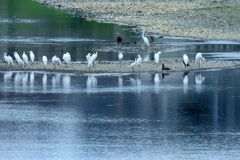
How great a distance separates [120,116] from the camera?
38031 mm

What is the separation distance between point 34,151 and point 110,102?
29.3 feet

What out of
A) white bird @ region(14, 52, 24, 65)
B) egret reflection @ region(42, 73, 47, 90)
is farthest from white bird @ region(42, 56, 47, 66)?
egret reflection @ region(42, 73, 47, 90)

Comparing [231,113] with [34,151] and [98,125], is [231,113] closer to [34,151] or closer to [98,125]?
[98,125]

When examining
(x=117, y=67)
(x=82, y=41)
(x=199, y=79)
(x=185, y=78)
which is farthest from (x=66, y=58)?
(x=82, y=41)

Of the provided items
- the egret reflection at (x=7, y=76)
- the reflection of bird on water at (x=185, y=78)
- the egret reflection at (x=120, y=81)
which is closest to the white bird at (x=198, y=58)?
the reflection of bird on water at (x=185, y=78)

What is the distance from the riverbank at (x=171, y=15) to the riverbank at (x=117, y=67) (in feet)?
36.4

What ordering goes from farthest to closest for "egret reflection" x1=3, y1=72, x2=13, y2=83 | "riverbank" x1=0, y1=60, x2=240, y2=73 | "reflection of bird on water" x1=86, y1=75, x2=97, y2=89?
"riverbank" x1=0, y1=60, x2=240, y2=73 < "egret reflection" x1=3, y1=72, x2=13, y2=83 < "reflection of bird on water" x1=86, y1=75, x2=97, y2=89

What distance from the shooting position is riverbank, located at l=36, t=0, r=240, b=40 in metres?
65.7

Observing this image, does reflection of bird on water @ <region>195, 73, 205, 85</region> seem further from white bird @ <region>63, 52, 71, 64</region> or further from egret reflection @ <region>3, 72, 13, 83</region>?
egret reflection @ <region>3, 72, 13, 83</region>

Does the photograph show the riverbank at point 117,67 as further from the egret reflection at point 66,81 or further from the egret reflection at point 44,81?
the egret reflection at point 44,81

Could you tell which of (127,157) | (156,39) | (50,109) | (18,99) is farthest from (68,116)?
(156,39)

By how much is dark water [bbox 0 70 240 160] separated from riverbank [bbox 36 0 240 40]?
17.1 metres

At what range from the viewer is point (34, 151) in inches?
1272

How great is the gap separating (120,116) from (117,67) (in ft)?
38.8
